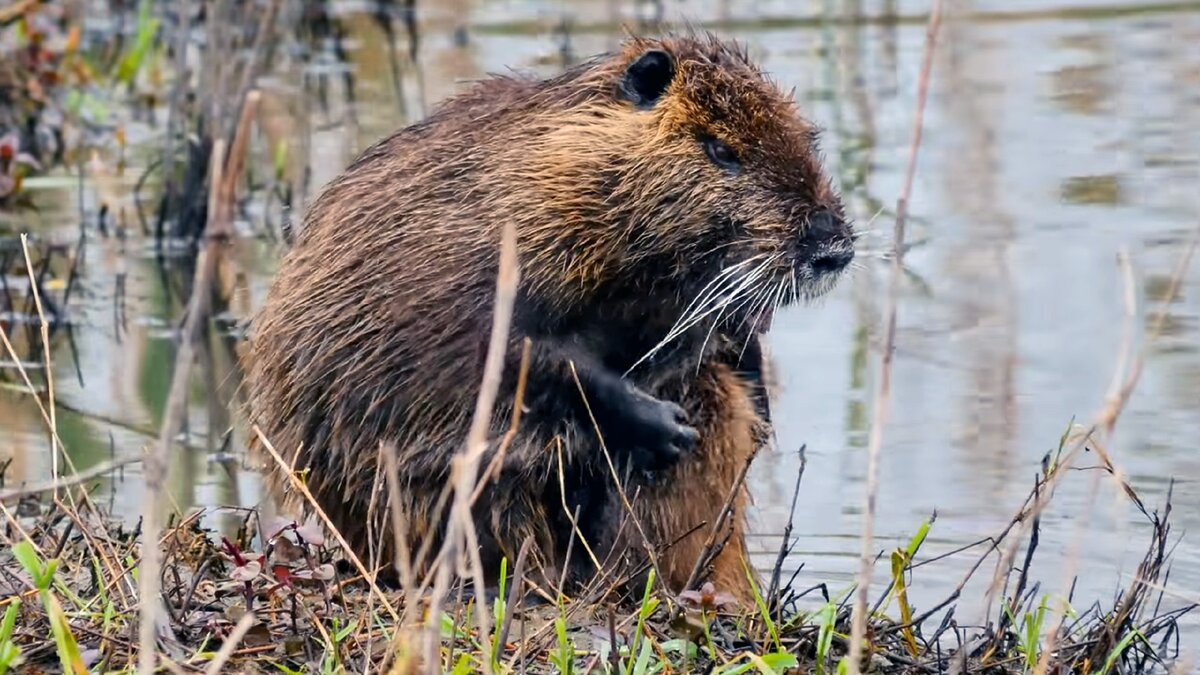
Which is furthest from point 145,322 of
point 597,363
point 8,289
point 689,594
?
point 689,594

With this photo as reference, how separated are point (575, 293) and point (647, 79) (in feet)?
1.33

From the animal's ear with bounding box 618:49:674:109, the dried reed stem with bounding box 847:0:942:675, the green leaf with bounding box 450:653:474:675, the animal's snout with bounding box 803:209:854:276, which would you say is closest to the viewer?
the dried reed stem with bounding box 847:0:942:675

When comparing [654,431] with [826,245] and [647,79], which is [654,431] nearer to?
[826,245]

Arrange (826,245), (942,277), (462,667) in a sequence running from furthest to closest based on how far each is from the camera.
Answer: (942,277), (826,245), (462,667)

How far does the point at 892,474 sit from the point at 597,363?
4.62ft

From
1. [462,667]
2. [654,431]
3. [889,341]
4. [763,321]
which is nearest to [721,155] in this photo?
[763,321]

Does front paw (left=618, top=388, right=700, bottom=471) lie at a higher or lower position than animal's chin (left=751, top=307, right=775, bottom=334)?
lower

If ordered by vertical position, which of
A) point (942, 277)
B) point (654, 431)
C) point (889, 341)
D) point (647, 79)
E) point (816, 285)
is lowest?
point (942, 277)

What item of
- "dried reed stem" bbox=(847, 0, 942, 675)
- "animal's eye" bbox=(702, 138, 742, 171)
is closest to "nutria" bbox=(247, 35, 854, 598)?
"animal's eye" bbox=(702, 138, 742, 171)

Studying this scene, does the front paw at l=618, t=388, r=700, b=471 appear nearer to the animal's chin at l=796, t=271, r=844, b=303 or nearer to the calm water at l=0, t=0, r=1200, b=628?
the animal's chin at l=796, t=271, r=844, b=303

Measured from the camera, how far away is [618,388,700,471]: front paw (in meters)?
3.83

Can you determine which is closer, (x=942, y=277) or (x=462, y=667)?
(x=462, y=667)

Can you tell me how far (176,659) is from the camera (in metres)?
3.22

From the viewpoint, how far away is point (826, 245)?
379 cm
